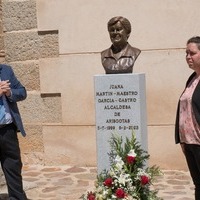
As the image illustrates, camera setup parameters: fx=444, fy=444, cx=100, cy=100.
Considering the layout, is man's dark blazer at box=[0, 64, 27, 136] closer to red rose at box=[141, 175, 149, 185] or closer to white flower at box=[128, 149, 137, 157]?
white flower at box=[128, 149, 137, 157]

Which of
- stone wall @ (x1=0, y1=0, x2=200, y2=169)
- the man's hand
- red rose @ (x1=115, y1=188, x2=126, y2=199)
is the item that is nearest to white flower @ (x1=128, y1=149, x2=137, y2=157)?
red rose @ (x1=115, y1=188, x2=126, y2=199)

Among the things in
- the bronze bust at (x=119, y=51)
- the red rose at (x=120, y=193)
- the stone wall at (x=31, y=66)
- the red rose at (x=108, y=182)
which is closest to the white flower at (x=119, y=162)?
the red rose at (x=108, y=182)

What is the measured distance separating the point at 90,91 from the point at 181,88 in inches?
53.1

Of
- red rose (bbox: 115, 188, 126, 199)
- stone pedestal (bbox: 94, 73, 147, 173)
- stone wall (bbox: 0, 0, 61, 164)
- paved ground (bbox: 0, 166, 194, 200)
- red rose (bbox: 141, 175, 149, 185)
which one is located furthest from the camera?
stone wall (bbox: 0, 0, 61, 164)

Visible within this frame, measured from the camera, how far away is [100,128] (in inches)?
175

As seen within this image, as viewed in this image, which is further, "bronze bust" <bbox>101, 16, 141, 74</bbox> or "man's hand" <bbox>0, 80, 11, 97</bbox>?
"bronze bust" <bbox>101, 16, 141, 74</bbox>

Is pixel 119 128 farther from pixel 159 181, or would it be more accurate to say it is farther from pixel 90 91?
pixel 90 91

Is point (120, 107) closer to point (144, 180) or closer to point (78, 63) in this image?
point (144, 180)

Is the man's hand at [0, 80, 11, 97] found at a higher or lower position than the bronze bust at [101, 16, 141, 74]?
lower

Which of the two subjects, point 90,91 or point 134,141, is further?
point 90,91

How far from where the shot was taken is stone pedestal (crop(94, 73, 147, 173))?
14.1 feet

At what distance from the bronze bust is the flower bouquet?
0.71 m

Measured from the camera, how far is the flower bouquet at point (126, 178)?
3910 mm

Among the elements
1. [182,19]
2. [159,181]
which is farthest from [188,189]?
[182,19]
